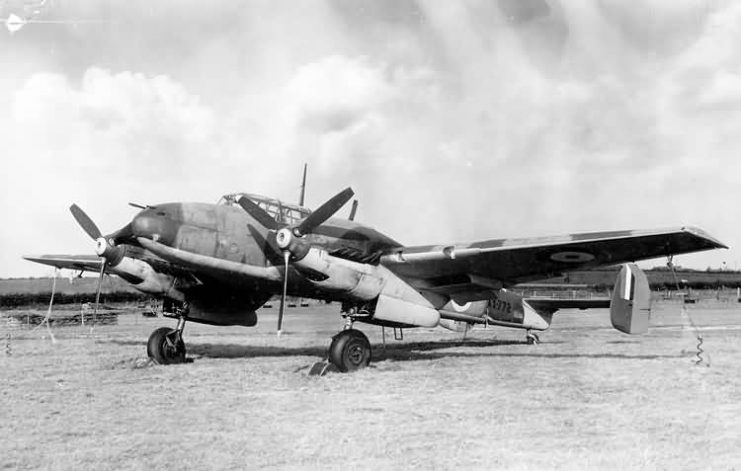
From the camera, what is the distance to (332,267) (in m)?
10.9

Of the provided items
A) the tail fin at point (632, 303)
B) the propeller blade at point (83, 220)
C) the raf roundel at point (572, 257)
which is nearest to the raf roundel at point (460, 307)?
the raf roundel at point (572, 257)

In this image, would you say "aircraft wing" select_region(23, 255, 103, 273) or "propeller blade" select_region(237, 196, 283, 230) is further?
"aircraft wing" select_region(23, 255, 103, 273)

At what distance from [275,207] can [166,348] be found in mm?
3733

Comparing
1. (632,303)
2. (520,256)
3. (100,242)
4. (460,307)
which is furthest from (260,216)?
(632,303)

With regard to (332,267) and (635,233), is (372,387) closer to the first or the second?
(332,267)

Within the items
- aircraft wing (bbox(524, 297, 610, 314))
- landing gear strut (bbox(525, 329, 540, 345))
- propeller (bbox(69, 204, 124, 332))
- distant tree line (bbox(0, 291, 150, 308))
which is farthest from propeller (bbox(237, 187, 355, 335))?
distant tree line (bbox(0, 291, 150, 308))

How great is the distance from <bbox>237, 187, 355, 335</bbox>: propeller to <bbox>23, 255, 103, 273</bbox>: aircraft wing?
23.6 ft

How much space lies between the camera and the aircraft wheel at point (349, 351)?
11031 millimetres

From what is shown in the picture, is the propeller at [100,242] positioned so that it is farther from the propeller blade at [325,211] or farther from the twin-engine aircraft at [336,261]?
the propeller blade at [325,211]

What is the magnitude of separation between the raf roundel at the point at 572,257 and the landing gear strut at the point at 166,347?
25.4ft

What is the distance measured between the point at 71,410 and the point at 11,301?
175ft

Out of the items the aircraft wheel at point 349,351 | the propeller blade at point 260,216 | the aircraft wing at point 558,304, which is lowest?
the aircraft wheel at point 349,351

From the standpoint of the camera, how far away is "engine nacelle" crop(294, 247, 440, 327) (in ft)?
35.3

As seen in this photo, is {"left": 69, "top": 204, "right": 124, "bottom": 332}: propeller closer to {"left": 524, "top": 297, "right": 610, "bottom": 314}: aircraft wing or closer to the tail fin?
the tail fin
